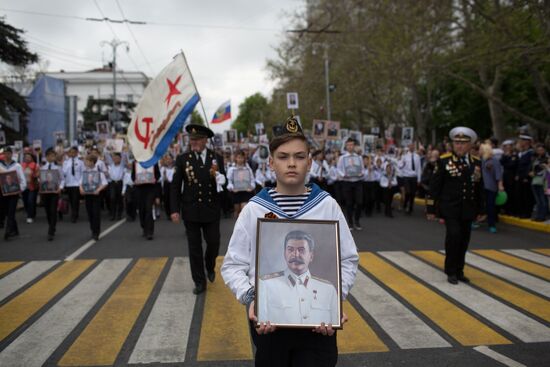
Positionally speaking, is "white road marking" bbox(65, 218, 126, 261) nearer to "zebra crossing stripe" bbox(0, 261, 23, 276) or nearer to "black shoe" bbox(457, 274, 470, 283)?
"zebra crossing stripe" bbox(0, 261, 23, 276)

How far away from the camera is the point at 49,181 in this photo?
11562mm

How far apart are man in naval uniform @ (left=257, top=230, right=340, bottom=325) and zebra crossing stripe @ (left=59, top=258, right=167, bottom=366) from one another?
8.28 feet

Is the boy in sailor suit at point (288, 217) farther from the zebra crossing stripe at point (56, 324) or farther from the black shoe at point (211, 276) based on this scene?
the black shoe at point (211, 276)

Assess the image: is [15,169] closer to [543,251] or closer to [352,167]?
[352,167]

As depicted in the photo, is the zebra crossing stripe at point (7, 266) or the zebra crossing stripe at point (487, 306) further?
the zebra crossing stripe at point (7, 266)

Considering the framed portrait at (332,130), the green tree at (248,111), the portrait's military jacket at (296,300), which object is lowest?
the portrait's military jacket at (296,300)

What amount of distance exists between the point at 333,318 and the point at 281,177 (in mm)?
793

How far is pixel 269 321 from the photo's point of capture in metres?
2.45

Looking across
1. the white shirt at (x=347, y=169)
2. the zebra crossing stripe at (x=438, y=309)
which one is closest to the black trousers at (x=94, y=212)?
the white shirt at (x=347, y=169)

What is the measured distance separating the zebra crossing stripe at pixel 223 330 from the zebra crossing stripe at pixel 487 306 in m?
2.56

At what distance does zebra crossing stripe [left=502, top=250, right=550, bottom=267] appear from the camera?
28.0 feet

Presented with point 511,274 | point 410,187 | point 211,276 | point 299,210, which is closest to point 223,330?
point 211,276

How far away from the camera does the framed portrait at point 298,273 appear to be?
246cm

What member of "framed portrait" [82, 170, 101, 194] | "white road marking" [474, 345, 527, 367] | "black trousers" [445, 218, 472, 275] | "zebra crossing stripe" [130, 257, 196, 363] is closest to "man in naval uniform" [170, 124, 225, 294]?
"zebra crossing stripe" [130, 257, 196, 363]
